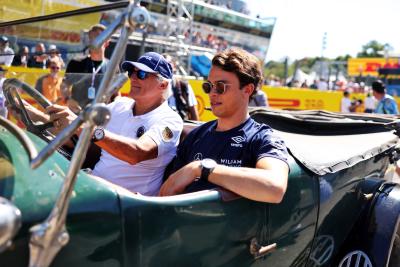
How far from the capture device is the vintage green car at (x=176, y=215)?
1.20 metres

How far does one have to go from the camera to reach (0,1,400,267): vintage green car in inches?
47.2

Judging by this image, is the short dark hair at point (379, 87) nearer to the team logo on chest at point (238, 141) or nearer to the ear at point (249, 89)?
the ear at point (249, 89)

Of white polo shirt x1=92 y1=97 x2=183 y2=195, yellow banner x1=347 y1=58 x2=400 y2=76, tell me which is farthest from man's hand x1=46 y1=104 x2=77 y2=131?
yellow banner x1=347 y1=58 x2=400 y2=76

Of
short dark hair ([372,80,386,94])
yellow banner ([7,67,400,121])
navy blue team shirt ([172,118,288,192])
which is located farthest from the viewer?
yellow banner ([7,67,400,121])

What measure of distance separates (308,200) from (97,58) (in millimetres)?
2192

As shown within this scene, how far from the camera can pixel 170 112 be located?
2676 millimetres

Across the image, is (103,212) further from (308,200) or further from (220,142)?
(308,200)

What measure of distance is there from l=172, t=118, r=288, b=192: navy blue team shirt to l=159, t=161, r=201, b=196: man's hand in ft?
0.19

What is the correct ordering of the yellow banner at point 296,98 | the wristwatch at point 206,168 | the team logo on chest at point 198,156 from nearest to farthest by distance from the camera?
the wristwatch at point 206,168 → the team logo on chest at point 198,156 → the yellow banner at point 296,98

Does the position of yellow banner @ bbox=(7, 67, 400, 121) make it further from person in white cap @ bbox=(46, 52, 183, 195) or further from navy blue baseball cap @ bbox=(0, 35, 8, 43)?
navy blue baseball cap @ bbox=(0, 35, 8, 43)

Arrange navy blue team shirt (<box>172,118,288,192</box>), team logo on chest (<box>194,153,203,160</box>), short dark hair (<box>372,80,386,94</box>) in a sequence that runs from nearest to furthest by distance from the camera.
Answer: navy blue team shirt (<box>172,118,288,192</box>) → team logo on chest (<box>194,153,203,160</box>) → short dark hair (<box>372,80,386,94</box>)

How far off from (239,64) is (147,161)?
2.28 ft

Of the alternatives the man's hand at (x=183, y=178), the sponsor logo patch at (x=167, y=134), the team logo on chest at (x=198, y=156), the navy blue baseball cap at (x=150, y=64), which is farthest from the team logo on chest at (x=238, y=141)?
the navy blue baseball cap at (x=150, y=64)

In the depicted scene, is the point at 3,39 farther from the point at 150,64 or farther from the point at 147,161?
the point at 147,161
